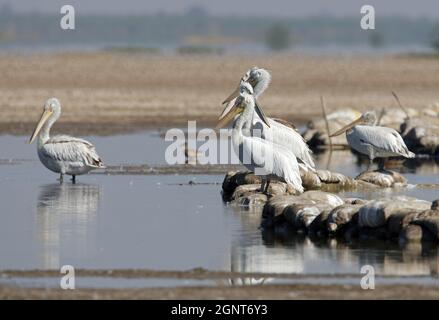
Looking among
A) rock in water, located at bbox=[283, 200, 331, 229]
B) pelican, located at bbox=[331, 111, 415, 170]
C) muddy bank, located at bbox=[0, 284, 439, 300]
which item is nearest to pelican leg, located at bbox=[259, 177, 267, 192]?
rock in water, located at bbox=[283, 200, 331, 229]

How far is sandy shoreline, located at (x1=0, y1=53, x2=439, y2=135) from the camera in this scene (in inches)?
1078

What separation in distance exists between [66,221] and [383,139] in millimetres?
5560

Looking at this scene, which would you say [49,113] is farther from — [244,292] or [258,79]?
[244,292]

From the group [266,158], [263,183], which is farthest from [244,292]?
[263,183]

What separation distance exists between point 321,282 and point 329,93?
2420cm

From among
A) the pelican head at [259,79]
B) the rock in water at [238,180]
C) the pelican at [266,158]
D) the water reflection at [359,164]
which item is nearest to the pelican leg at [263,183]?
the pelican at [266,158]

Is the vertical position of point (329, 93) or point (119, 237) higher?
point (329, 93)

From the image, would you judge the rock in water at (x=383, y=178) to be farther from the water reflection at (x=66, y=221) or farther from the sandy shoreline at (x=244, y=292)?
the sandy shoreline at (x=244, y=292)

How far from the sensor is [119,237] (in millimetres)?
11891

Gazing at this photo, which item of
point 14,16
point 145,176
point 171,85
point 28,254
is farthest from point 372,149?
point 14,16

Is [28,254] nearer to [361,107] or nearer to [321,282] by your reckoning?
[321,282]

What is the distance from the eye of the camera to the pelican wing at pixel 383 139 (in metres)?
16.9

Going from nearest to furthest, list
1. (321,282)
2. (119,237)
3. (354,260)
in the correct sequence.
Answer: (321,282) < (354,260) < (119,237)
